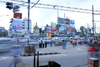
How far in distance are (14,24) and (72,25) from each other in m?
16.6

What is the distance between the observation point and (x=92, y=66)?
4293 mm

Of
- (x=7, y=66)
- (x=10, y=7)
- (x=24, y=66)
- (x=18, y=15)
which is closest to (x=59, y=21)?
(x=18, y=15)

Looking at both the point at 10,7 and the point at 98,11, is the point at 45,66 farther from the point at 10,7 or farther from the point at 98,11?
the point at 98,11

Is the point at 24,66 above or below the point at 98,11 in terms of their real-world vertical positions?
below

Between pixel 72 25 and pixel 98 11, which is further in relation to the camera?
pixel 72 25

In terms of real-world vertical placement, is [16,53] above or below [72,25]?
below

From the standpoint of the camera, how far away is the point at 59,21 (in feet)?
70.9

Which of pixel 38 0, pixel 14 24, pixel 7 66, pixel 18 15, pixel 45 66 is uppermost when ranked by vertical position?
pixel 38 0

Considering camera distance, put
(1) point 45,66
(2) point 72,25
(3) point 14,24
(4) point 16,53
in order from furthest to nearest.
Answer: (2) point 72,25 < (3) point 14,24 < (4) point 16,53 < (1) point 45,66

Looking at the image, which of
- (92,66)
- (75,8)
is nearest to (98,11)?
(75,8)

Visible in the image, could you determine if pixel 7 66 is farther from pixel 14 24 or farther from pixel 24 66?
pixel 14 24

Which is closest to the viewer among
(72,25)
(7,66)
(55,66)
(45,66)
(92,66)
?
(55,66)

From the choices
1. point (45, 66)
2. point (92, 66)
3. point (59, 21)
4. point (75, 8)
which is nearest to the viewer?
point (45, 66)

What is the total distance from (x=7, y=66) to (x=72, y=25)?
69.0 ft
